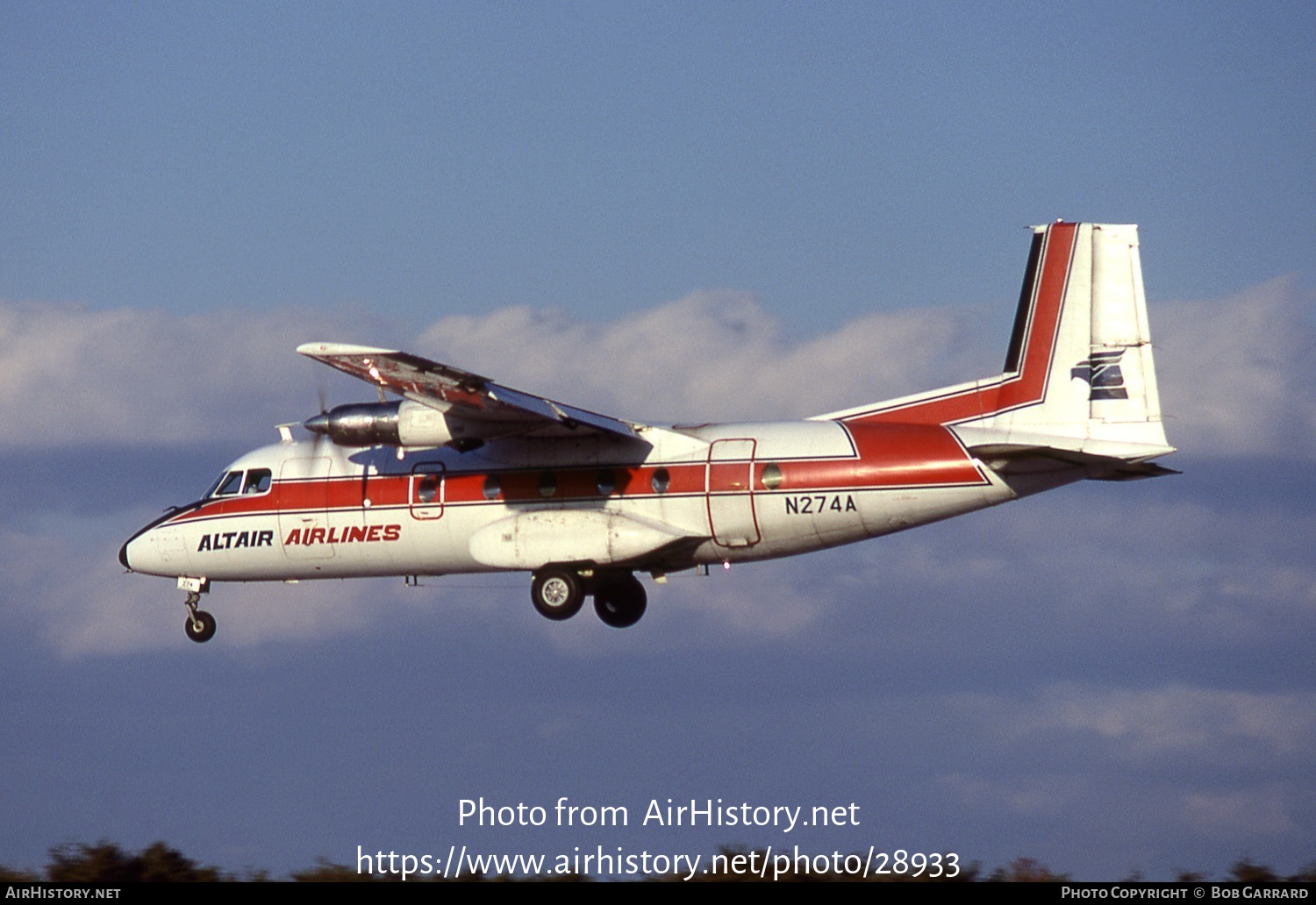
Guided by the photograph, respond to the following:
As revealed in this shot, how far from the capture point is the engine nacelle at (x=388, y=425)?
25.0 meters

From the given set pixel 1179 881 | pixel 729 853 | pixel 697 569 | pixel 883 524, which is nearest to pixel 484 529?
pixel 697 569

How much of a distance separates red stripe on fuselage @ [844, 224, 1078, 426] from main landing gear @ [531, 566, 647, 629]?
4771mm

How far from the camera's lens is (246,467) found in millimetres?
28297

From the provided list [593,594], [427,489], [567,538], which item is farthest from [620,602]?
[427,489]

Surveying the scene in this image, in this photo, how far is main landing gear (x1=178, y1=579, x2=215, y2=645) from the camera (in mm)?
28797

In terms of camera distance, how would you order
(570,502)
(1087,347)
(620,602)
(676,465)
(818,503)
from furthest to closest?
(620,602) < (570,502) < (676,465) < (818,503) < (1087,347)

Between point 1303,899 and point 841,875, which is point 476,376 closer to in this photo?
point 841,875

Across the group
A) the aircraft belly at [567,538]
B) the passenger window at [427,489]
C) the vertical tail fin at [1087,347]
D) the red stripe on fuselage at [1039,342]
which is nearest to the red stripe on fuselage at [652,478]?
the passenger window at [427,489]

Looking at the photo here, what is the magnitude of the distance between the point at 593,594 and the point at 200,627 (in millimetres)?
6741

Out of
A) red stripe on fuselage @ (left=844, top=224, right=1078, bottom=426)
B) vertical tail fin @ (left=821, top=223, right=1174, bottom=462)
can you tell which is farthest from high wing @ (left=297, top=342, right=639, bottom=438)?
vertical tail fin @ (left=821, top=223, right=1174, bottom=462)

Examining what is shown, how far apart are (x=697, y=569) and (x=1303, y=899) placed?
12235 mm

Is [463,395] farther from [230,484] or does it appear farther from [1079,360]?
[1079,360]

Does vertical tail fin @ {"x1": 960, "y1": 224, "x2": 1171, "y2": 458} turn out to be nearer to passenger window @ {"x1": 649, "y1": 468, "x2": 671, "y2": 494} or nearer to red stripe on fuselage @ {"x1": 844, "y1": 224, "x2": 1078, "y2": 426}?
red stripe on fuselage @ {"x1": 844, "y1": 224, "x2": 1078, "y2": 426}

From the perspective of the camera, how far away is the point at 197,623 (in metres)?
29.0
